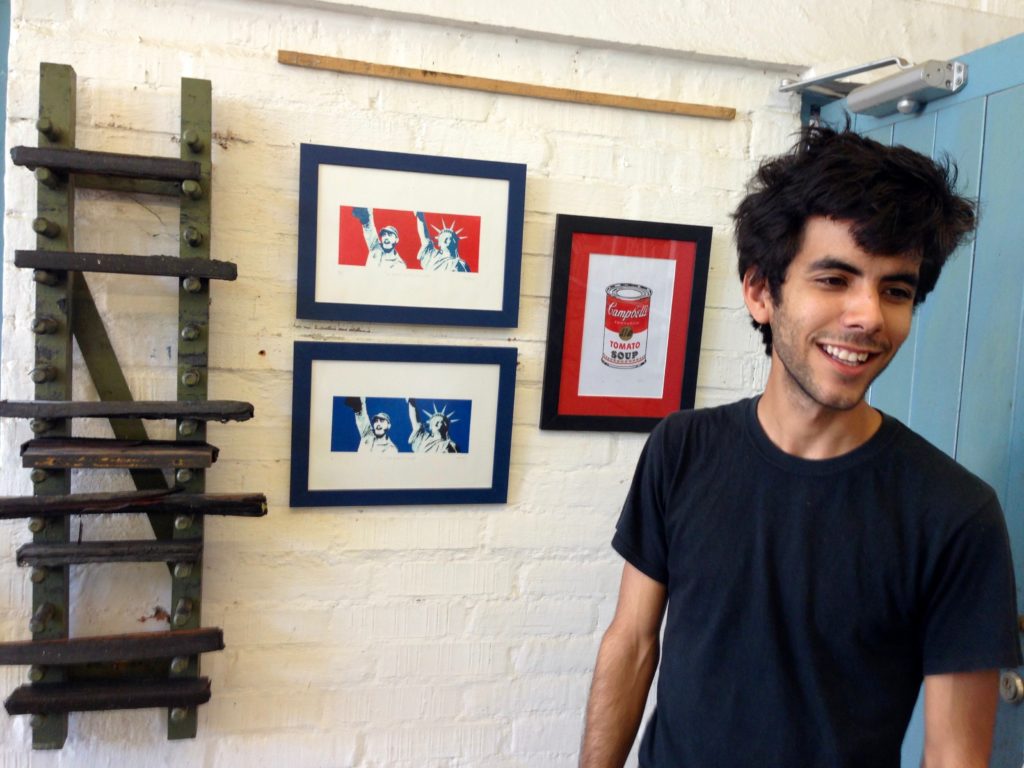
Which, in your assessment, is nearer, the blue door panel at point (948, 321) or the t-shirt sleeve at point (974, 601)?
the t-shirt sleeve at point (974, 601)

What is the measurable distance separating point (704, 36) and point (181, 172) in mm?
981

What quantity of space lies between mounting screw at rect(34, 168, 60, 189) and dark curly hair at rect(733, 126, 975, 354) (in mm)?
1051

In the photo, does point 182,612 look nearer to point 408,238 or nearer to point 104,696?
point 104,696

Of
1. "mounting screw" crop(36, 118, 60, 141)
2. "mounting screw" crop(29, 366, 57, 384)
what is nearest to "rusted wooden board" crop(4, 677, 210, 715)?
"mounting screw" crop(29, 366, 57, 384)

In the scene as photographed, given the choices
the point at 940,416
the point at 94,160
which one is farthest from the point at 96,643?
the point at 940,416

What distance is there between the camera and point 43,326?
4.31 ft

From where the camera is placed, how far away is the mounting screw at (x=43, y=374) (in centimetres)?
132

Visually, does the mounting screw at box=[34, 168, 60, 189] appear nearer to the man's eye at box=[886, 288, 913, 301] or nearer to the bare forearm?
the bare forearm

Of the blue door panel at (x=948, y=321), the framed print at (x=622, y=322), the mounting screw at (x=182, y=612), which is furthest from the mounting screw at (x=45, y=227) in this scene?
the blue door panel at (x=948, y=321)

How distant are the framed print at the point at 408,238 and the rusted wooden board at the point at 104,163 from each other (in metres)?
0.20

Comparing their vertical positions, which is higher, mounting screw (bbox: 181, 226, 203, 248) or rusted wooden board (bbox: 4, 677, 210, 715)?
mounting screw (bbox: 181, 226, 203, 248)

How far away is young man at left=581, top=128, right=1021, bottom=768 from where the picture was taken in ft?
3.24

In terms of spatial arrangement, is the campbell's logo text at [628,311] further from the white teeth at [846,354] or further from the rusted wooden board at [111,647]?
the rusted wooden board at [111,647]

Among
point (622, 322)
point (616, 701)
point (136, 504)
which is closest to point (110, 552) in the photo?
point (136, 504)
